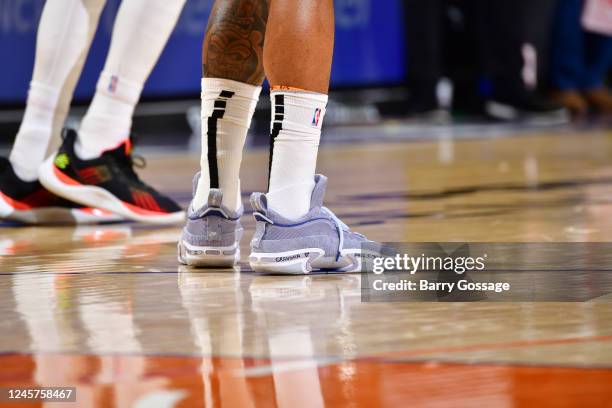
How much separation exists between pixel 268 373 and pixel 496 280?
51cm

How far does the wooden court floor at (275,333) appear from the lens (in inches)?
39.9

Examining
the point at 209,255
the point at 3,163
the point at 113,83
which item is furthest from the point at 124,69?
the point at 209,255

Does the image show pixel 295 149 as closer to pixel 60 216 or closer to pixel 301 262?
pixel 301 262

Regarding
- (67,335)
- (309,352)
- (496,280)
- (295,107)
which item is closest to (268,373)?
(309,352)

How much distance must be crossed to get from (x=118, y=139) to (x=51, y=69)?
0.22 metres

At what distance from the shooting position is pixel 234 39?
183cm

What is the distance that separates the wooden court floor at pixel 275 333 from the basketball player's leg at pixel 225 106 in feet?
0.31

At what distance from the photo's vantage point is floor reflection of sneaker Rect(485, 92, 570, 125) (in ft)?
21.0

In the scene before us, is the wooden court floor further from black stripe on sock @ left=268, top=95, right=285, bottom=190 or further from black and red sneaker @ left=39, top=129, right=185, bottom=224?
black stripe on sock @ left=268, top=95, right=285, bottom=190

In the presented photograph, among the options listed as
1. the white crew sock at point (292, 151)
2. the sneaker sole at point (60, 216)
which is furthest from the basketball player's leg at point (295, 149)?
the sneaker sole at point (60, 216)

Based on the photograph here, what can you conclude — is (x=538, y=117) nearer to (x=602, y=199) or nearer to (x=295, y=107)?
(x=602, y=199)

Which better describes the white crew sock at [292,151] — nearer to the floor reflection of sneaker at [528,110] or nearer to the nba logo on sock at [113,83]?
the nba logo on sock at [113,83]

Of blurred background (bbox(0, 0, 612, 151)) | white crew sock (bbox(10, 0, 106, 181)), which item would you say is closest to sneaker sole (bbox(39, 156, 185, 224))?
white crew sock (bbox(10, 0, 106, 181))

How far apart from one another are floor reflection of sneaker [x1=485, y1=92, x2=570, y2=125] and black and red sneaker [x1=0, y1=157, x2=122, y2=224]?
406 centimetres
